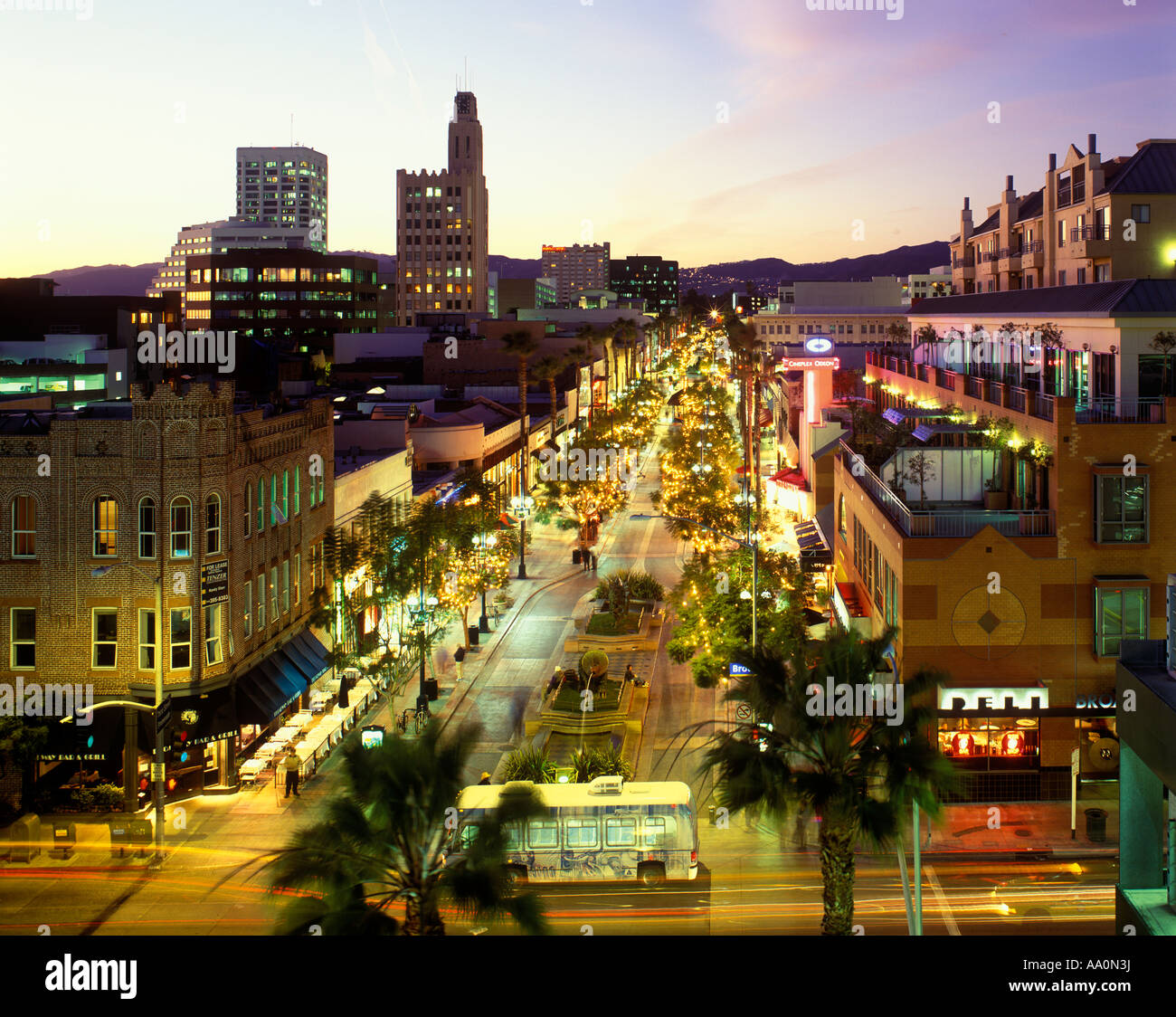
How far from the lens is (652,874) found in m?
26.5

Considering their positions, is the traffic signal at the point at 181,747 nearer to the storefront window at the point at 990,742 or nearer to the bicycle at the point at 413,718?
the bicycle at the point at 413,718

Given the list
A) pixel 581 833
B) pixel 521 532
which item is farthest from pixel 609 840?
pixel 521 532

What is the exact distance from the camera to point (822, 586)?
169ft

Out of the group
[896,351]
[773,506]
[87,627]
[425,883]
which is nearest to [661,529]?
[773,506]

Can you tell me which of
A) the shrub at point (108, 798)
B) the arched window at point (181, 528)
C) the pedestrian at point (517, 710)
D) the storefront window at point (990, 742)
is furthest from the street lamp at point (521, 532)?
the shrub at point (108, 798)

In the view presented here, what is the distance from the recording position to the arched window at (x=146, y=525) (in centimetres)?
3206

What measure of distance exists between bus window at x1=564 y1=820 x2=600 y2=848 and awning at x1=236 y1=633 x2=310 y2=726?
35.5 ft

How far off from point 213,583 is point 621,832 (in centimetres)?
1327

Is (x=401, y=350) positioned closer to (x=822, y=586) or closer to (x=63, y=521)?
(x=822, y=586)

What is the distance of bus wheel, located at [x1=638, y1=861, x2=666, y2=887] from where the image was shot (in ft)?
86.9

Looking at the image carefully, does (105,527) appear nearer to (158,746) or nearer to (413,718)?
(158,746)

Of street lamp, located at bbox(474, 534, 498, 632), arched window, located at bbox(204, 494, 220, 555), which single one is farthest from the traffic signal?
street lamp, located at bbox(474, 534, 498, 632)

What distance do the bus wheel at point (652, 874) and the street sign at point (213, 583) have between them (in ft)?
45.6
